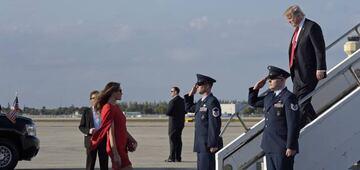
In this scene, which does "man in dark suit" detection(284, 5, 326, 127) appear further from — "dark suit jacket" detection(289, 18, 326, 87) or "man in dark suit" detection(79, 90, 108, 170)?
"man in dark suit" detection(79, 90, 108, 170)

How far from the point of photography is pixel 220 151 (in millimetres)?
8758

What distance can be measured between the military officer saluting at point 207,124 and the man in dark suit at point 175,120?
7.56 metres

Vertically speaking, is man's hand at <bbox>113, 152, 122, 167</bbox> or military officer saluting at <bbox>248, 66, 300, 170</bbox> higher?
military officer saluting at <bbox>248, 66, 300, 170</bbox>

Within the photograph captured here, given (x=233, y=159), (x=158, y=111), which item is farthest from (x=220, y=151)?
(x=158, y=111)

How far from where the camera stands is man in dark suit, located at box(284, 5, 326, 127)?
339 inches

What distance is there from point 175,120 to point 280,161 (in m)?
9.46

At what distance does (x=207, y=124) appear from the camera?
9.38 meters

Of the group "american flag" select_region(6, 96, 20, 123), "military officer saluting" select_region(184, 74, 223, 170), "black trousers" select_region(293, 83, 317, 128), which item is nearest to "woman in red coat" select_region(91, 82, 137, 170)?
"military officer saluting" select_region(184, 74, 223, 170)

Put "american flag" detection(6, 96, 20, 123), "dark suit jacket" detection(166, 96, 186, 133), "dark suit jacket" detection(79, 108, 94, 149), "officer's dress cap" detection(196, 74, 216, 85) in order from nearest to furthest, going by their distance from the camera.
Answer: "officer's dress cap" detection(196, 74, 216, 85)
"dark suit jacket" detection(79, 108, 94, 149)
"american flag" detection(6, 96, 20, 123)
"dark suit jacket" detection(166, 96, 186, 133)

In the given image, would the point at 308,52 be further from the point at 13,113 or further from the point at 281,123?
the point at 13,113

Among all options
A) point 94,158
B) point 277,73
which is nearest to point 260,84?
point 277,73

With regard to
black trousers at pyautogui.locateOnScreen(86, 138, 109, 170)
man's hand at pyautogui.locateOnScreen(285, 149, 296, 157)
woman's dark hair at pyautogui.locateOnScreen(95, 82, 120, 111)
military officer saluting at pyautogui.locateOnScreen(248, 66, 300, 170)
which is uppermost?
woman's dark hair at pyautogui.locateOnScreen(95, 82, 120, 111)

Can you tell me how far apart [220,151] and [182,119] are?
28.5 ft

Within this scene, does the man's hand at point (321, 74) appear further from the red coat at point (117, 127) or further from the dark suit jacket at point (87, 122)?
the dark suit jacket at point (87, 122)
